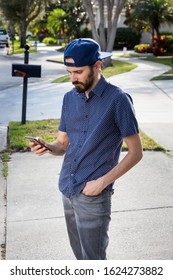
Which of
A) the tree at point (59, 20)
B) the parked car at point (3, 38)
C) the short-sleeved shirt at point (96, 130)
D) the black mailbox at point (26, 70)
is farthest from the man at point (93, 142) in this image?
the parked car at point (3, 38)

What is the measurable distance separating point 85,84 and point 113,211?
260 cm

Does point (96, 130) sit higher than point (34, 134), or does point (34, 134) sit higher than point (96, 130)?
point (96, 130)

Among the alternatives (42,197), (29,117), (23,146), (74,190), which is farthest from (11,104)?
(74,190)

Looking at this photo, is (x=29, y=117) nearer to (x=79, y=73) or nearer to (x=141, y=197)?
(x=141, y=197)

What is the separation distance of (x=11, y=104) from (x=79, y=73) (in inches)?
389

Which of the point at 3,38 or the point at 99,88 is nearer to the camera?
the point at 99,88

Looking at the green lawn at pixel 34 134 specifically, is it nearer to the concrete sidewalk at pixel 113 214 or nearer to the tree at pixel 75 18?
the concrete sidewalk at pixel 113 214

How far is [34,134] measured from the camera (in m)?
8.34

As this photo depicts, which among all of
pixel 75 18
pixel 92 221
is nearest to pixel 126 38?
pixel 75 18

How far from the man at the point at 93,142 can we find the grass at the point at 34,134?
4.62 meters

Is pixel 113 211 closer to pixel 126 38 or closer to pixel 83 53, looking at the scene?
pixel 83 53

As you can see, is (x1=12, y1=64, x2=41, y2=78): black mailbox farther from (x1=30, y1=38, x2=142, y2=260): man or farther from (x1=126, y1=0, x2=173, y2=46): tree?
(x1=126, y1=0, x2=173, y2=46): tree

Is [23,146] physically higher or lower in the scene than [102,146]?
lower

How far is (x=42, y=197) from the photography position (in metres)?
5.41
